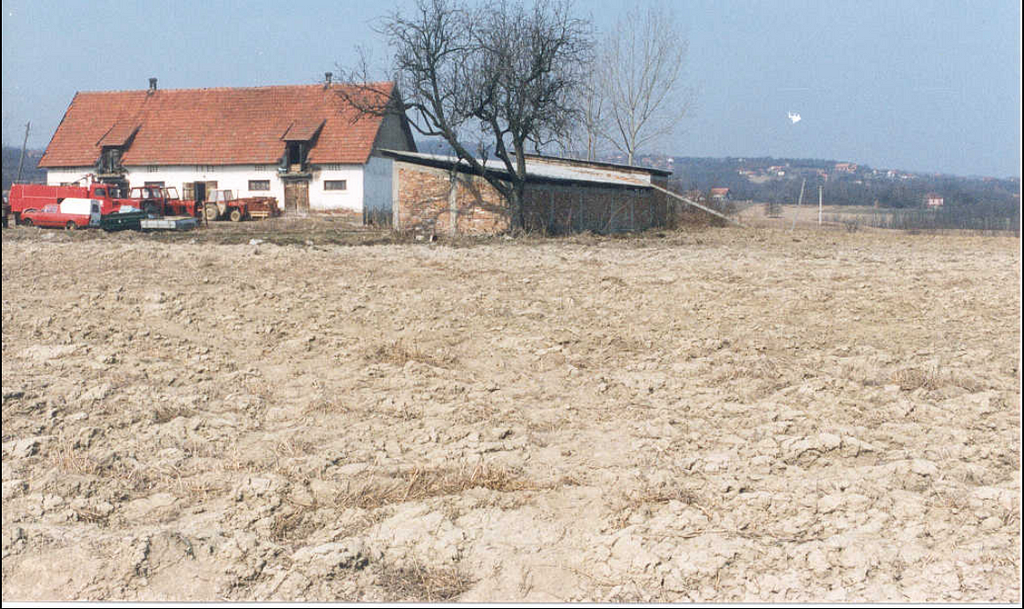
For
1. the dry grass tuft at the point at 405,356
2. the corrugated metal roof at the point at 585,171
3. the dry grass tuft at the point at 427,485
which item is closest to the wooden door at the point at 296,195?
the corrugated metal roof at the point at 585,171

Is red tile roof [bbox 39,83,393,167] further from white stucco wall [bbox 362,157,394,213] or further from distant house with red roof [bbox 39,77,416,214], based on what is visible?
white stucco wall [bbox 362,157,394,213]

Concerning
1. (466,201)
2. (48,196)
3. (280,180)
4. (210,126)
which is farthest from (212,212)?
(466,201)

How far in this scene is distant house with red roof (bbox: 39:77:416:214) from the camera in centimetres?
3375

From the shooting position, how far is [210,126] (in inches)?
1426

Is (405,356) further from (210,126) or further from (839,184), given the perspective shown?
(839,184)

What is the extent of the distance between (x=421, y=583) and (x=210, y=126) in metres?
35.2

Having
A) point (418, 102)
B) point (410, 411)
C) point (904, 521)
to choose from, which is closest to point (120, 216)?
point (418, 102)

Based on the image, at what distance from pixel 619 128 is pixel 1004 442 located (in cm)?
3931

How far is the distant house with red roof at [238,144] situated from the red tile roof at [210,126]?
0.13 feet

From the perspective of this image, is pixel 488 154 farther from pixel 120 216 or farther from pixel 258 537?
pixel 258 537

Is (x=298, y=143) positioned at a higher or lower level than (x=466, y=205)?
higher

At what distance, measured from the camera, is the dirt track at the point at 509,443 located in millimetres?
4273

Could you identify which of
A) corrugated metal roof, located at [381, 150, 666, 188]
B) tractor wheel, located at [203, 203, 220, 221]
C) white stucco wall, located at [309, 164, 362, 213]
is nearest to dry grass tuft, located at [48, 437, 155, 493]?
corrugated metal roof, located at [381, 150, 666, 188]

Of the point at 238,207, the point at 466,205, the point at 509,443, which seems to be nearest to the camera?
the point at 509,443
